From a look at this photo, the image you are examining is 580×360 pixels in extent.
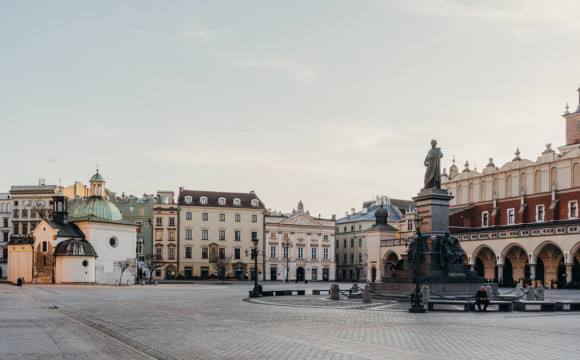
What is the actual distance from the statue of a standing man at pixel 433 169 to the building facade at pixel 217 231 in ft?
212

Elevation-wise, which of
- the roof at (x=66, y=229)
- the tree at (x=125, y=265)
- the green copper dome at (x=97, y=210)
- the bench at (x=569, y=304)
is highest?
the green copper dome at (x=97, y=210)

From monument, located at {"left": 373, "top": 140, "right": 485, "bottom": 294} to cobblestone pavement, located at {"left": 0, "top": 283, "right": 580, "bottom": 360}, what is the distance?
674 centimetres

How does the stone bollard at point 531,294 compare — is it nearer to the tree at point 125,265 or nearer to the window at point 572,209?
the window at point 572,209

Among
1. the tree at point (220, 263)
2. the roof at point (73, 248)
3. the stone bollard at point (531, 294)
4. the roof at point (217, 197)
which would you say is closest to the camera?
the stone bollard at point (531, 294)

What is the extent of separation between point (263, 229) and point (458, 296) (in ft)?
234

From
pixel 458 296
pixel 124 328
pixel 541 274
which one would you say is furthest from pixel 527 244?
pixel 124 328

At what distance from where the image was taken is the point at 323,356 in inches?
520

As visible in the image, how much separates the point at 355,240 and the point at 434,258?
252 ft

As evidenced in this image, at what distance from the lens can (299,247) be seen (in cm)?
10344

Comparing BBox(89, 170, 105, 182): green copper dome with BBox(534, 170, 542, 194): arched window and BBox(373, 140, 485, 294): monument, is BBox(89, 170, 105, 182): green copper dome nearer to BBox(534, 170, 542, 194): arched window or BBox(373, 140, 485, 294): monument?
BBox(534, 170, 542, 194): arched window

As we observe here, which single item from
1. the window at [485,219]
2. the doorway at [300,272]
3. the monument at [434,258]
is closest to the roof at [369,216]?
the doorway at [300,272]

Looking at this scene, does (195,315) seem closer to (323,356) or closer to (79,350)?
(79,350)

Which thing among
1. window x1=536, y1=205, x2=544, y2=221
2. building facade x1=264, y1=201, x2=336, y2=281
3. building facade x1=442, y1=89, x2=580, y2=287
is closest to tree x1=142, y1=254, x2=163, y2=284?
building facade x1=264, y1=201, x2=336, y2=281

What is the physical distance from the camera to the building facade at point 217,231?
9725 cm
